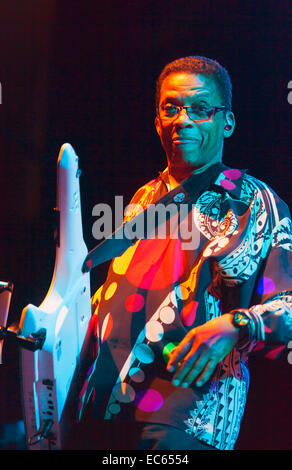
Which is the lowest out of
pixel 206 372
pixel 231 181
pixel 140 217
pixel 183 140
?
pixel 206 372

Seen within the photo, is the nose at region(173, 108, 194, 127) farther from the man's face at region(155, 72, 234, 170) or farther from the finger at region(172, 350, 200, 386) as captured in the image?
the finger at region(172, 350, 200, 386)

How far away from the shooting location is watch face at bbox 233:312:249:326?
1.18m

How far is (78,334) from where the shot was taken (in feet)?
4.72

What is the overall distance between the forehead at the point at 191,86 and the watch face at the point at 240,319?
71cm

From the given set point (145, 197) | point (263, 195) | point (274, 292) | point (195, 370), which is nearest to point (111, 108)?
point (145, 197)

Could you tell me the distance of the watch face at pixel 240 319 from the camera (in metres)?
1.18

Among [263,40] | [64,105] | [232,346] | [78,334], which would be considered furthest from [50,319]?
[263,40]

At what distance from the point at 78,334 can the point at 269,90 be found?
3.73 ft

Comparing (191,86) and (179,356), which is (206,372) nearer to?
(179,356)

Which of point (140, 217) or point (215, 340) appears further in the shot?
point (140, 217)

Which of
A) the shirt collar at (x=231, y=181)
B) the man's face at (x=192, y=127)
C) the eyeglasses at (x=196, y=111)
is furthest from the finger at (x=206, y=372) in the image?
the eyeglasses at (x=196, y=111)

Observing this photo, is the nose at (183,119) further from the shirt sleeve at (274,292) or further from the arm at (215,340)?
the arm at (215,340)

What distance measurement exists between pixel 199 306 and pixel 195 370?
0.68ft

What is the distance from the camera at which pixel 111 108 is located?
1924 millimetres
